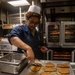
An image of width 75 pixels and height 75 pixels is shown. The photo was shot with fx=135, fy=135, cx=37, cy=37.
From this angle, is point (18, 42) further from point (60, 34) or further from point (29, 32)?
point (60, 34)

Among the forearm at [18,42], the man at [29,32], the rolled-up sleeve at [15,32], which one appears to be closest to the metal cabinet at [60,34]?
the man at [29,32]

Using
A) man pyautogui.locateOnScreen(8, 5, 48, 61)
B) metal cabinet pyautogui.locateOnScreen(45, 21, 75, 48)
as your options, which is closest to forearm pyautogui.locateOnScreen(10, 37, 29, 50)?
man pyautogui.locateOnScreen(8, 5, 48, 61)

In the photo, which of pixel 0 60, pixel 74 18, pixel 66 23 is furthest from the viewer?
pixel 74 18

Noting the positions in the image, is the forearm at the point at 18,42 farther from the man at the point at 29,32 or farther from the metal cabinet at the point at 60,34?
the metal cabinet at the point at 60,34

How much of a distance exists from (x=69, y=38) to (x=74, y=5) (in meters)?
0.76

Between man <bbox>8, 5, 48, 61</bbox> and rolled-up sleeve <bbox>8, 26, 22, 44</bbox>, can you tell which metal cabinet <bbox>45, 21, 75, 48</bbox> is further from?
rolled-up sleeve <bbox>8, 26, 22, 44</bbox>

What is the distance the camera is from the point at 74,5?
3.06m

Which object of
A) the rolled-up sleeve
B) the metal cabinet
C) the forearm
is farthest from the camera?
the metal cabinet

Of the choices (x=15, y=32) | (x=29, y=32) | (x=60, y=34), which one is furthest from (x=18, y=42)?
(x=60, y=34)

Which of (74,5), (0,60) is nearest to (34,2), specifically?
(74,5)

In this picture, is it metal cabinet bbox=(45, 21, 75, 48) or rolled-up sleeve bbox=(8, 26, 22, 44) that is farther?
metal cabinet bbox=(45, 21, 75, 48)

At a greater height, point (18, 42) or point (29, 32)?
point (29, 32)

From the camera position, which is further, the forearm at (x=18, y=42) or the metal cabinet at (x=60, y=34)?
the metal cabinet at (x=60, y=34)

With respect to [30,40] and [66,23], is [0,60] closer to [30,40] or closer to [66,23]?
[30,40]
